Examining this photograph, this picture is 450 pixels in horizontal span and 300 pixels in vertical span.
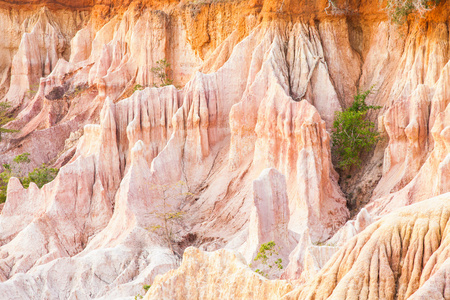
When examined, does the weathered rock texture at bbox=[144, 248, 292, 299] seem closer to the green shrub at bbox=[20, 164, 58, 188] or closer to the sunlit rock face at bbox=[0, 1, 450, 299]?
the sunlit rock face at bbox=[0, 1, 450, 299]

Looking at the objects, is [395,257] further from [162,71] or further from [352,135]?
[162,71]

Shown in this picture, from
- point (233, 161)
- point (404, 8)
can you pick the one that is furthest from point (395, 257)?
point (233, 161)

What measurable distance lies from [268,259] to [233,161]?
8.01m

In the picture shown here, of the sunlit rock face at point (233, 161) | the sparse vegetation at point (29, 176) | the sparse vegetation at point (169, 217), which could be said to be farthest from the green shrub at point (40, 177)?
the sparse vegetation at point (169, 217)

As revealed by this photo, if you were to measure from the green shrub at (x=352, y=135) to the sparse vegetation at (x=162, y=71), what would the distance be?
11248 millimetres

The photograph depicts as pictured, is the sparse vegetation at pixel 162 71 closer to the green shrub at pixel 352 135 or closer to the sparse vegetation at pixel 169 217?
the sparse vegetation at pixel 169 217

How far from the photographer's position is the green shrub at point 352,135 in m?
26.2

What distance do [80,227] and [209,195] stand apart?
4.85 metres

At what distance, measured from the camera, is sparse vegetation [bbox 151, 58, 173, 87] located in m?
36.3

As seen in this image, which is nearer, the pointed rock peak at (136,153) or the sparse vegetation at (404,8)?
the sparse vegetation at (404,8)

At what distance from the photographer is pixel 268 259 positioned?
20.5 metres

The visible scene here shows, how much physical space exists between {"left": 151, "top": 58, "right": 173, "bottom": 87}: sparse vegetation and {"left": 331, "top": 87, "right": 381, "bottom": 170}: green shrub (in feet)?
36.9

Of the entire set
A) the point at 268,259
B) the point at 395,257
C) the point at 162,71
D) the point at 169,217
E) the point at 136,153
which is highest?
the point at 162,71

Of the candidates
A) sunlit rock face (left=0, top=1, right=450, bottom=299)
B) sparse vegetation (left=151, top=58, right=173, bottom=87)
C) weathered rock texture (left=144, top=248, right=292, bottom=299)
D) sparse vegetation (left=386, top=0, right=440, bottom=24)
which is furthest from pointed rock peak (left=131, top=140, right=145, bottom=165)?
weathered rock texture (left=144, top=248, right=292, bottom=299)
